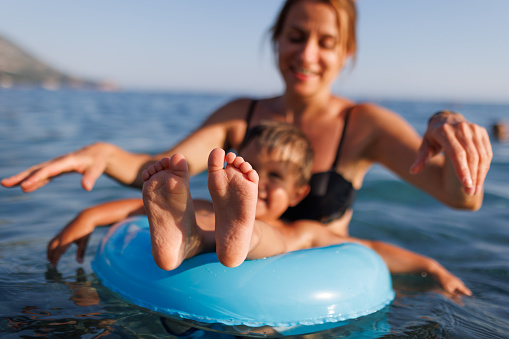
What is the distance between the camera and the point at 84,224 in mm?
2463

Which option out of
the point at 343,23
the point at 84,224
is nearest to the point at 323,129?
the point at 343,23

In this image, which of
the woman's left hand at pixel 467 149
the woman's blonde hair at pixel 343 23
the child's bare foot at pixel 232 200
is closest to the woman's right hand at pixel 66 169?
the child's bare foot at pixel 232 200

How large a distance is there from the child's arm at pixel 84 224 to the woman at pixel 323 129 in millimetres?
175

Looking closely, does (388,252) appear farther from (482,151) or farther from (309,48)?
(309,48)

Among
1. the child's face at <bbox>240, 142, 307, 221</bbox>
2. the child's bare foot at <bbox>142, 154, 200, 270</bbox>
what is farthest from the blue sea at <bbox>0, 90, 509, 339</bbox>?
the child's face at <bbox>240, 142, 307, 221</bbox>

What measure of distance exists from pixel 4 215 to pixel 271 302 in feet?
9.48

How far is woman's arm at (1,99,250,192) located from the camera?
1.92 meters

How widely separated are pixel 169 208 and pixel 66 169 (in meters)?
0.71

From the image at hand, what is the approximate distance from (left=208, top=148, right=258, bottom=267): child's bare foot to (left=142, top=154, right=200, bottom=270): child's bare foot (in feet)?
0.39

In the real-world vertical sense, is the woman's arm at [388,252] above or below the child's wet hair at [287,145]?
below

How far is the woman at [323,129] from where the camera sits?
249cm

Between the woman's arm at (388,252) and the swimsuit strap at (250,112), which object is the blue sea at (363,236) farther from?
the swimsuit strap at (250,112)

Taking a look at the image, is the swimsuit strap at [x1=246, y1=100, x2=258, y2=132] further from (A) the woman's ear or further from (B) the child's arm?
(B) the child's arm

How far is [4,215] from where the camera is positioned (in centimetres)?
369
